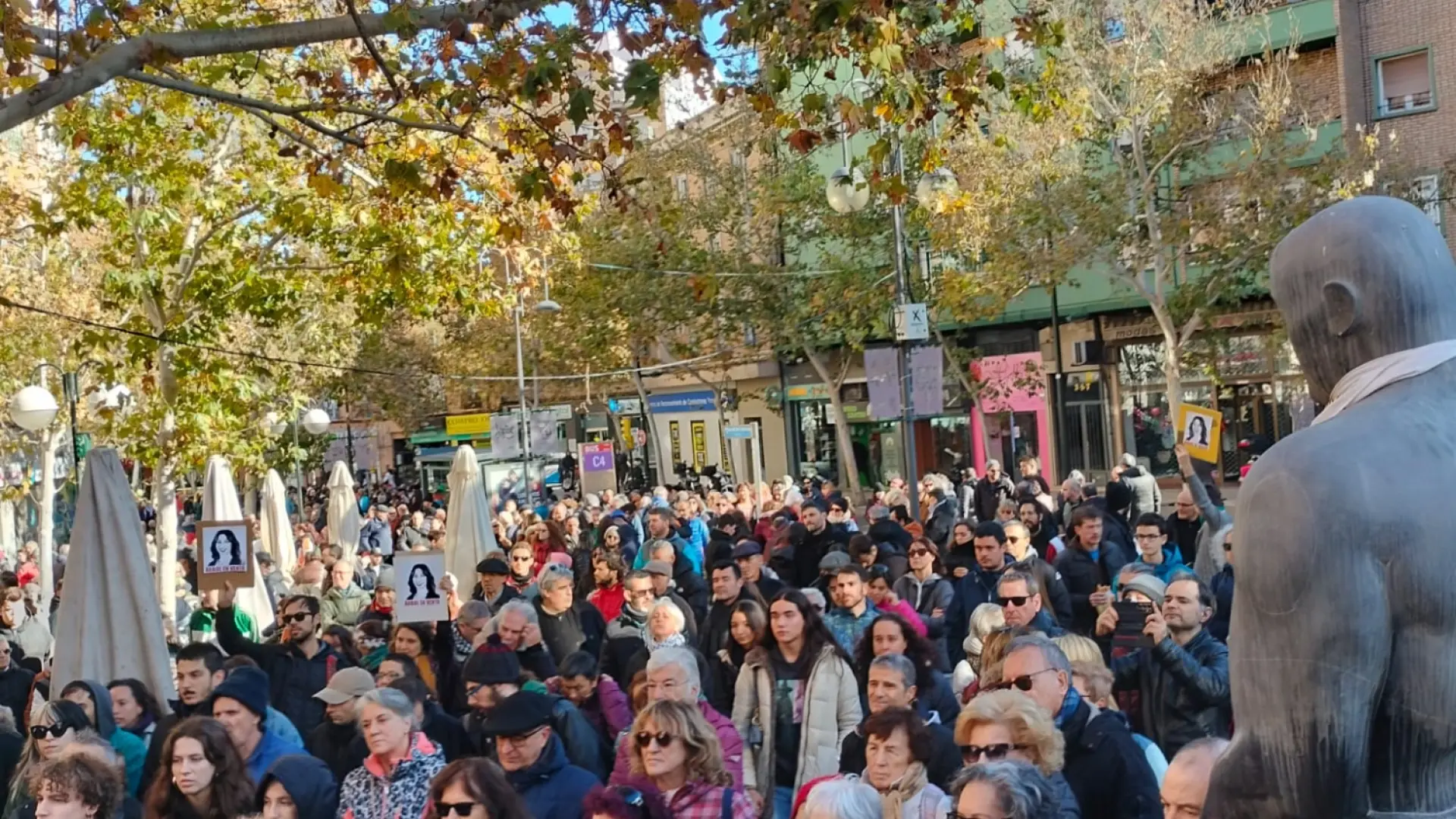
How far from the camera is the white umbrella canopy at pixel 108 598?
9.02 meters

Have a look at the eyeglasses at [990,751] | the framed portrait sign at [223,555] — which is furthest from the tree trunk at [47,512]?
the eyeglasses at [990,751]

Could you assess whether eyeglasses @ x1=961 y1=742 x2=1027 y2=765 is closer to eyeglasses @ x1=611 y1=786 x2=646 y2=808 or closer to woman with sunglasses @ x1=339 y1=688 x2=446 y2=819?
eyeglasses @ x1=611 y1=786 x2=646 y2=808

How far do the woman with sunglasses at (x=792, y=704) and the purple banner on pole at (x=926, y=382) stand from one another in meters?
10.3

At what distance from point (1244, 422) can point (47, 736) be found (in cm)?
2831

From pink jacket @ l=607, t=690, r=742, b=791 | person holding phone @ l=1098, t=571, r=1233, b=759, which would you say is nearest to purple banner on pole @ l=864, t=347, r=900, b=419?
person holding phone @ l=1098, t=571, r=1233, b=759

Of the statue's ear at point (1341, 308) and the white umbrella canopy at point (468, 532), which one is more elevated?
the statue's ear at point (1341, 308)

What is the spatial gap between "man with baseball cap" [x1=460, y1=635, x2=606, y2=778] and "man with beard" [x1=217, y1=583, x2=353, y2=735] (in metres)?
1.31

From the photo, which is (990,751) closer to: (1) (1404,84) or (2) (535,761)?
(2) (535,761)

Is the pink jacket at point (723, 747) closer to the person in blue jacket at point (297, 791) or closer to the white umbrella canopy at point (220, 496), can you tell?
the person in blue jacket at point (297, 791)

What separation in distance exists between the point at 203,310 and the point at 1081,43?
14616mm

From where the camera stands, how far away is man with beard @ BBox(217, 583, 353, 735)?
356 inches

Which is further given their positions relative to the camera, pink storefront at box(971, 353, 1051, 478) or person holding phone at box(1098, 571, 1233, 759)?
pink storefront at box(971, 353, 1051, 478)

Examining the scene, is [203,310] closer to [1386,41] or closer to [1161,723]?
[1161,723]

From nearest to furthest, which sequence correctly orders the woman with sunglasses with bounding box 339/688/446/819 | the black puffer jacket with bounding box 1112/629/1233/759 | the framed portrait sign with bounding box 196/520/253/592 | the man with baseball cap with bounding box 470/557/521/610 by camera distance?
the woman with sunglasses with bounding box 339/688/446/819 < the black puffer jacket with bounding box 1112/629/1233/759 < the framed portrait sign with bounding box 196/520/253/592 < the man with baseball cap with bounding box 470/557/521/610
